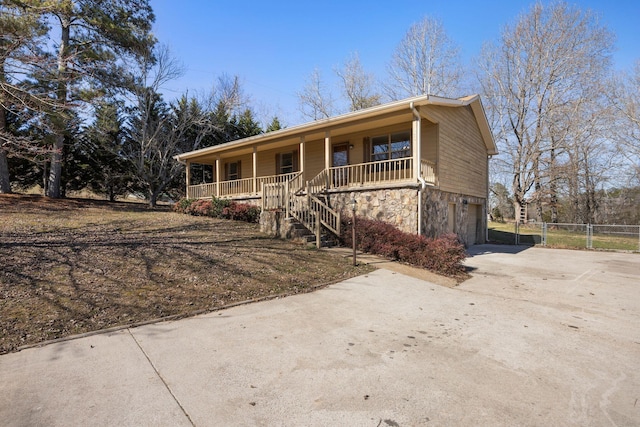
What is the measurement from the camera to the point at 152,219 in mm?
12055

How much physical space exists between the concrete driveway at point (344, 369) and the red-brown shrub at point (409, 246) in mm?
2607

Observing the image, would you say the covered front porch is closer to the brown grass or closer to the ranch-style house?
the ranch-style house

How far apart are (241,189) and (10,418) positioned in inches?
579

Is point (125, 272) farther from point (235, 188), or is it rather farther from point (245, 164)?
point (245, 164)

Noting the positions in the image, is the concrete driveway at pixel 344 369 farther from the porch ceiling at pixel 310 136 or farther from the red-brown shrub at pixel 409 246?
the porch ceiling at pixel 310 136

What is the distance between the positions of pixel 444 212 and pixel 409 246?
12.7 ft

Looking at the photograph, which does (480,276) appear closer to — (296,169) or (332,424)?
(332,424)

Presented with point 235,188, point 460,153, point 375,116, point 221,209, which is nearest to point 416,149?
point 375,116

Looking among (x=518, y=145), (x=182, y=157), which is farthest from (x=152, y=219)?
(x=518, y=145)

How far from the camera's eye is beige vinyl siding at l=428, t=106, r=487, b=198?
456 inches

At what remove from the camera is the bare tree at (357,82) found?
2664 centimetres

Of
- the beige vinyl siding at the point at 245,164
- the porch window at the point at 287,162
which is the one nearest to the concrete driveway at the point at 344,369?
the porch window at the point at 287,162

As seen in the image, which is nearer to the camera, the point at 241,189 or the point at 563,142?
the point at 241,189

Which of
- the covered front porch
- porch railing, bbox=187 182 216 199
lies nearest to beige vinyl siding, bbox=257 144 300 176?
the covered front porch
